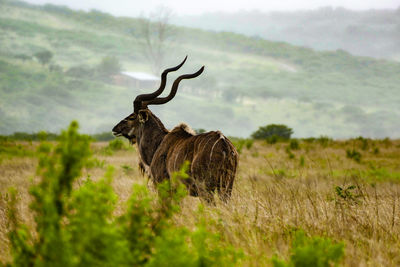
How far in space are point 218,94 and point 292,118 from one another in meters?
28.3

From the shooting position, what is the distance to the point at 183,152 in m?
5.72

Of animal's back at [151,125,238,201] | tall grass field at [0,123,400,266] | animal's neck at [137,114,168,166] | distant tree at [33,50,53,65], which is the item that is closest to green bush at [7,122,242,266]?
tall grass field at [0,123,400,266]

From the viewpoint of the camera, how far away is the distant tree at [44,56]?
9943 cm

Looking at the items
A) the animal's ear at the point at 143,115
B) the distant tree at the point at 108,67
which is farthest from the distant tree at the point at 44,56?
the animal's ear at the point at 143,115

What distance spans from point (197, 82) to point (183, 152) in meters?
130

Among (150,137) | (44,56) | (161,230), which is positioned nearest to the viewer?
(161,230)

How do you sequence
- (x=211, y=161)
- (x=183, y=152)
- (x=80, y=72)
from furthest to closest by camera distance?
(x=80, y=72), (x=183, y=152), (x=211, y=161)

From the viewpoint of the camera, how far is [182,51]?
545ft

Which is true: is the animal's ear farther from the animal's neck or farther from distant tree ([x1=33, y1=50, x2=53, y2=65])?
distant tree ([x1=33, y1=50, x2=53, y2=65])

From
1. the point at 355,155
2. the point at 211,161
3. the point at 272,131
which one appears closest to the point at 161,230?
the point at 211,161

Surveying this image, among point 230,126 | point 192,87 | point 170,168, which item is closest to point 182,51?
point 192,87

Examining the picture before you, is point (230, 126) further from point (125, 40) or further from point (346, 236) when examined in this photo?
point (346, 236)

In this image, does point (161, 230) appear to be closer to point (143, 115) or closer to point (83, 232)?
point (83, 232)

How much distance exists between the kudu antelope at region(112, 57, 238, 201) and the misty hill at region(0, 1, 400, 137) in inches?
2930
